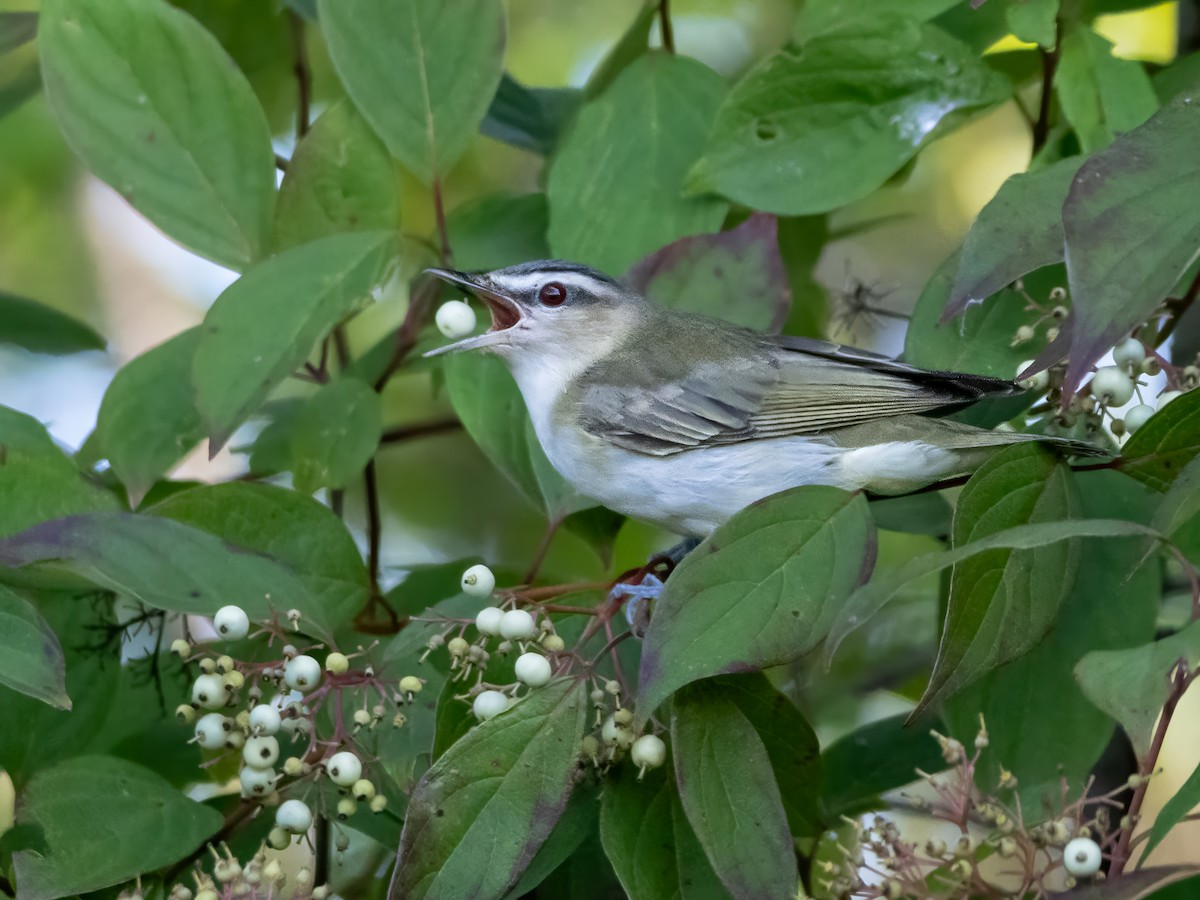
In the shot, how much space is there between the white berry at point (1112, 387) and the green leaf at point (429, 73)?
1189 mm

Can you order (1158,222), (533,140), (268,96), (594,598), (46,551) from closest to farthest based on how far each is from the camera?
1. (1158,222)
2. (46,551)
3. (594,598)
4. (533,140)
5. (268,96)

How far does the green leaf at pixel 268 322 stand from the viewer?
2049 millimetres

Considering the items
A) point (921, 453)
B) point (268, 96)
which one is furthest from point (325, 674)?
point (268, 96)

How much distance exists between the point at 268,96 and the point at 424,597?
1453mm

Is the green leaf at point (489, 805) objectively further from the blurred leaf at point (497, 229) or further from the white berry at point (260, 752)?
the blurred leaf at point (497, 229)

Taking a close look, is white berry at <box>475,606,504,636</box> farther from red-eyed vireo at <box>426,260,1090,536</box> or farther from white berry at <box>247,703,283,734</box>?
red-eyed vireo at <box>426,260,1090,536</box>

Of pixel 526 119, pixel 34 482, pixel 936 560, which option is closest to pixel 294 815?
pixel 34 482

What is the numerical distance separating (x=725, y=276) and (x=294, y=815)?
1224 millimetres

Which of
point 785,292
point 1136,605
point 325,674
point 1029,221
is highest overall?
point 1029,221

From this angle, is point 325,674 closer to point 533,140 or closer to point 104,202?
point 533,140

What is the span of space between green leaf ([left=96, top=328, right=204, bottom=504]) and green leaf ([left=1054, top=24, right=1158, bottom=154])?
1.58 meters

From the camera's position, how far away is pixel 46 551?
66.2 inches

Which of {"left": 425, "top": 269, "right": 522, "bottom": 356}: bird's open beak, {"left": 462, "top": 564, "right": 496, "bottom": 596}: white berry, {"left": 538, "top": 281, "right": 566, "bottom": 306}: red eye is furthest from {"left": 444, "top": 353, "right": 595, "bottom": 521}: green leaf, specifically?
{"left": 462, "top": 564, "right": 496, "bottom": 596}: white berry

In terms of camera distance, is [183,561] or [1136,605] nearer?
[183,561]
